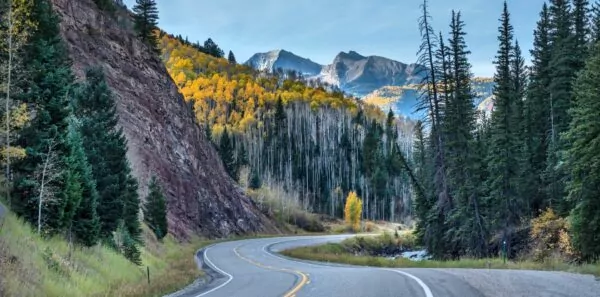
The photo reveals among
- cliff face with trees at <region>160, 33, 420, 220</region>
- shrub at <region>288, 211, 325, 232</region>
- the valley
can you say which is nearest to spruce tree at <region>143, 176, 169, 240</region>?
the valley

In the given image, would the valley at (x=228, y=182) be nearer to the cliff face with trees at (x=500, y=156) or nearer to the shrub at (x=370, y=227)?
the cliff face with trees at (x=500, y=156)

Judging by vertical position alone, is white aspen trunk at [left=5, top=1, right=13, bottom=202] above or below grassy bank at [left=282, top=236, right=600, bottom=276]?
above

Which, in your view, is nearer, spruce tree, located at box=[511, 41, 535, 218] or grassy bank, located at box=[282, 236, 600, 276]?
grassy bank, located at box=[282, 236, 600, 276]

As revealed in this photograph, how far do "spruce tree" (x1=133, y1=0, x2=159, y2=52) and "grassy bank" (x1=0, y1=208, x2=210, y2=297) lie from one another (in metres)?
45.5

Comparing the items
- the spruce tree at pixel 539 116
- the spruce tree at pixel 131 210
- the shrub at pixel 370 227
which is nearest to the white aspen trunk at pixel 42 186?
the spruce tree at pixel 131 210

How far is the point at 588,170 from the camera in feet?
76.3

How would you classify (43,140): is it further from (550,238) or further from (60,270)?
(550,238)

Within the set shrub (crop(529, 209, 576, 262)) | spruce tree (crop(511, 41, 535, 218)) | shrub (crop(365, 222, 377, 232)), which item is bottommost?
shrub (crop(365, 222, 377, 232))

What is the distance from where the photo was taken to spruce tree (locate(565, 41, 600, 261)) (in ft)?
73.0

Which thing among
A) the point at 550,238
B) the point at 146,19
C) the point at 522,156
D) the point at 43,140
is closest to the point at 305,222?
the point at 146,19

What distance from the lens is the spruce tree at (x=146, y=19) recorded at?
2398 inches

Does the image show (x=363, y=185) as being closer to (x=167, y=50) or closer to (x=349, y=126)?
(x=349, y=126)

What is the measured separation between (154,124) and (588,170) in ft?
126

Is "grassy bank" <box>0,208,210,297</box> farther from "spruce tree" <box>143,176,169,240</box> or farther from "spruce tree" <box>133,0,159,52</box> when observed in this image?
"spruce tree" <box>133,0,159,52</box>
